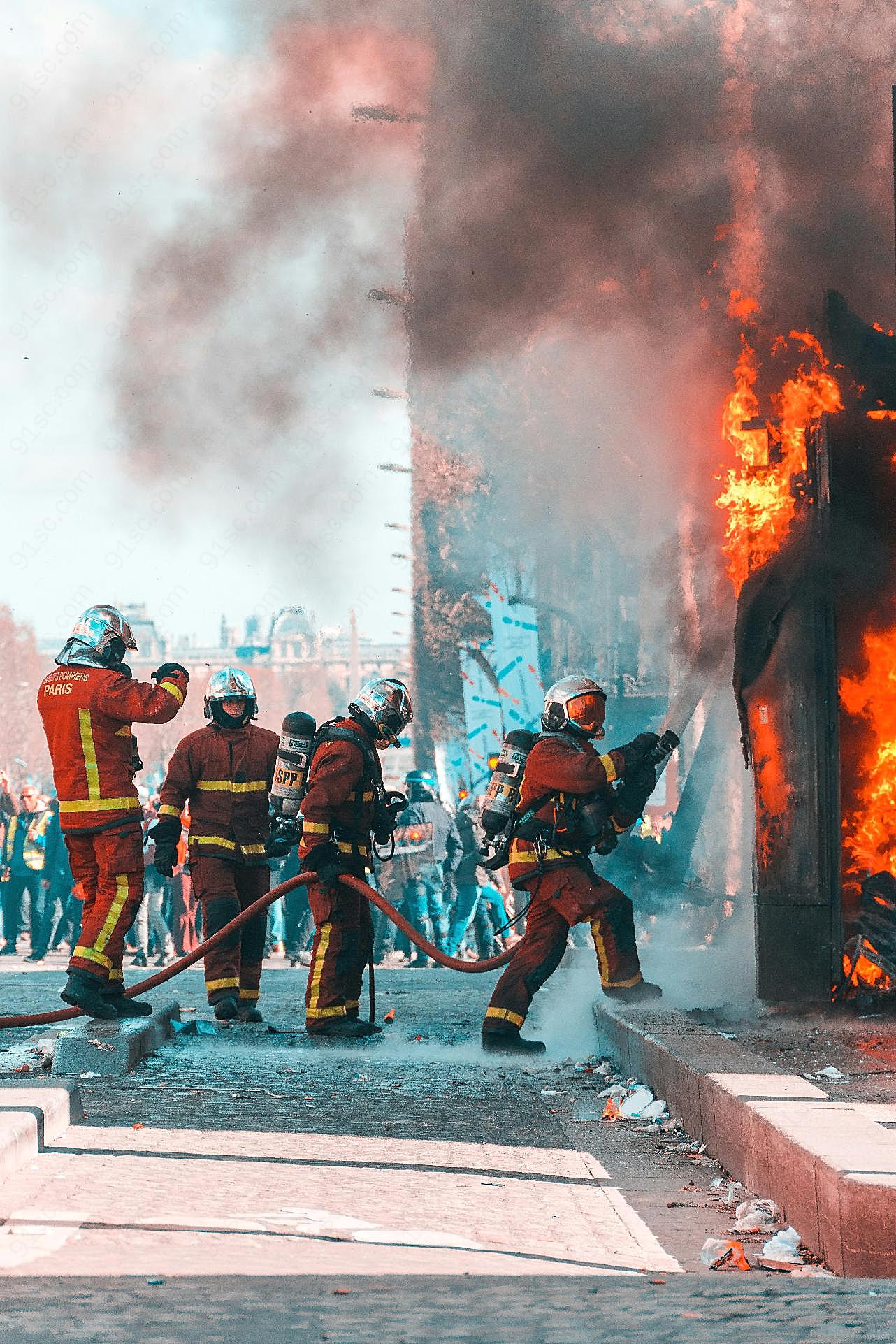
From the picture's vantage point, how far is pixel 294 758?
32.8 ft

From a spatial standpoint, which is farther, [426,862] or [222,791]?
[426,862]

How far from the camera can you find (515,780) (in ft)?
30.2

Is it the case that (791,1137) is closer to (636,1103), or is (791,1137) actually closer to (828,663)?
(636,1103)

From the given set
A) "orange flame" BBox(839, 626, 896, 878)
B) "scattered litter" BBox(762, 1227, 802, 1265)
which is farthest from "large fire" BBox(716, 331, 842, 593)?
"scattered litter" BBox(762, 1227, 802, 1265)

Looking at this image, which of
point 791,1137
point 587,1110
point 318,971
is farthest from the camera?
point 318,971

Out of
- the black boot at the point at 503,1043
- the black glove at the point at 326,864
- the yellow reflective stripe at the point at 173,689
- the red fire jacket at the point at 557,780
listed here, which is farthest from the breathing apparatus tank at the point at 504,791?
the yellow reflective stripe at the point at 173,689

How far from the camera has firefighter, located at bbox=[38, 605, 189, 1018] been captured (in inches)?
316

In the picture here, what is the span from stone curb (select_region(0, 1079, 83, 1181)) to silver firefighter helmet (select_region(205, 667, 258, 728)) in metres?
3.68

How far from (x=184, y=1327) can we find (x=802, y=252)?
7970 mm

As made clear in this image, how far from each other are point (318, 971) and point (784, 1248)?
4.88 m

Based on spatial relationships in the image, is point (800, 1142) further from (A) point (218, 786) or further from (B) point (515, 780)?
(A) point (218, 786)

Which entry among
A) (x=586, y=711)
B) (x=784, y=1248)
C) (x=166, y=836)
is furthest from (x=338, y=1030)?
(x=784, y=1248)

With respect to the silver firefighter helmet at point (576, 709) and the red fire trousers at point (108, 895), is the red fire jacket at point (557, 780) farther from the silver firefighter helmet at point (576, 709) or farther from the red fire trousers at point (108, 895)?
the red fire trousers at point (108, 895)

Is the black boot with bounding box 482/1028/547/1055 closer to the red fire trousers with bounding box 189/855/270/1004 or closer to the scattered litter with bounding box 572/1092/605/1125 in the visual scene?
the scattered litter with bounding box 572/1092/605/1125
